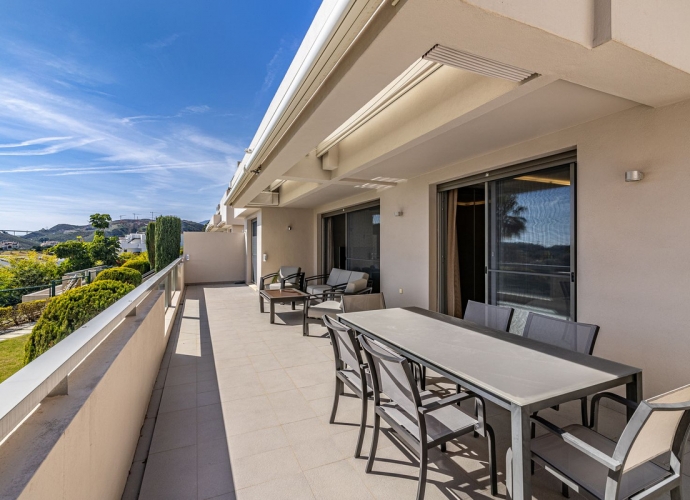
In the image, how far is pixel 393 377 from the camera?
1918 mm

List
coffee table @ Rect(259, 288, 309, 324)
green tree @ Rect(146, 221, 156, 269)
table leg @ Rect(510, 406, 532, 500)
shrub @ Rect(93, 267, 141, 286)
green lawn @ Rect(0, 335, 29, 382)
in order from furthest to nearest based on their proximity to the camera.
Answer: green tree @ Rect(146, 221, 156, 269)
shrub @ Rect(93, 267, 141, 286)
coffee table @ Rect(259, 288, 309, 324)
green lawn @ Rect(0, 335, 29, 382)
table leg @ Rect(510, 406, 532, 500)

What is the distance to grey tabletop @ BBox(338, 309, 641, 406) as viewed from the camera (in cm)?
168

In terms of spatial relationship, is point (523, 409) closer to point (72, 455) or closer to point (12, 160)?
point (72, 455)

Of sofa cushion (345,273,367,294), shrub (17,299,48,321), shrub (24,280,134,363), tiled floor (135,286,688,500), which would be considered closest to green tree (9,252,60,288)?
shrub (17,299,48,321)

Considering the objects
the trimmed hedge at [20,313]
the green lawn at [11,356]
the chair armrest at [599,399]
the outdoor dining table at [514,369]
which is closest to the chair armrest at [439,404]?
the outdoor dining table at [514,369]

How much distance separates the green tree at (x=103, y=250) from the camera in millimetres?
23327

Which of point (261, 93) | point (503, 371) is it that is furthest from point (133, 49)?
point (503, 371)

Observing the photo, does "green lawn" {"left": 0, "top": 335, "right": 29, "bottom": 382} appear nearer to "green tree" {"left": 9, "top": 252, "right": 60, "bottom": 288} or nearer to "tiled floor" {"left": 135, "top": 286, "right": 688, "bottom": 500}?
"tiled floor" {"left": 135, "top": 286, "right": 688, "bottom": 500}

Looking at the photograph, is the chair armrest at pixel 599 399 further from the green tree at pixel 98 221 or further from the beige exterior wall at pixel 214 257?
the green tree at pixel 98 221

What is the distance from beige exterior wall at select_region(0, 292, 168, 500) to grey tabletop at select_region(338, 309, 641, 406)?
171 centimetres

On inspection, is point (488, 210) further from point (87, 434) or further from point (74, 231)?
point (74, 231)

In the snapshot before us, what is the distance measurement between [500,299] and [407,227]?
221 centimetres

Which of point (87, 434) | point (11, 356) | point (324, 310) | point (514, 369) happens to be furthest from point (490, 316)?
point (11, 356)

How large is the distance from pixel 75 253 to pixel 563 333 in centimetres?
2736
